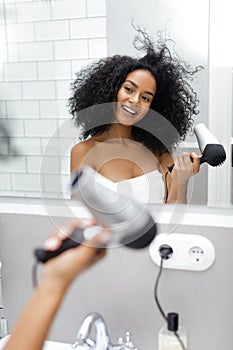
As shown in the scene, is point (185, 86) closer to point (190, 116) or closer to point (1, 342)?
point (190, 116)

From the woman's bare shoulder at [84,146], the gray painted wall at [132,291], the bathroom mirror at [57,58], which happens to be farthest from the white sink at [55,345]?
the woman's bare shoulder at [84,146]

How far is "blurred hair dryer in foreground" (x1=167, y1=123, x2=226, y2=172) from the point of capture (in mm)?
1031

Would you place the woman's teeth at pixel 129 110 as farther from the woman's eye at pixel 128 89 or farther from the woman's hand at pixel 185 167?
the woman's hand at pixel 185 167

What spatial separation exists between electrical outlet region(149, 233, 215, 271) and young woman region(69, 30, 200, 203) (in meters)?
0.09

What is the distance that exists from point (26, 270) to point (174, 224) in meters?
0.42

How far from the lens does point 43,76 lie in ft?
3.64

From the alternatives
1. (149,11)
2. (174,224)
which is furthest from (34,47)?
(174,224)

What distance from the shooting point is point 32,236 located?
1177 mm

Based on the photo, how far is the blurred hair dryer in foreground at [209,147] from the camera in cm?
103

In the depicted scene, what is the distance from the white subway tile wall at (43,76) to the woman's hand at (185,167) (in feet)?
0.85

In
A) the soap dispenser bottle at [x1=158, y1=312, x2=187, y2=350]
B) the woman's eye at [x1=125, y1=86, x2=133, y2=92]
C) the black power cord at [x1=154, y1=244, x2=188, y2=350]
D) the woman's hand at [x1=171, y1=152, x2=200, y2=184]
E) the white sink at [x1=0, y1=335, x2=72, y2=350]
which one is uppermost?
the woman's eye at [x1=125, y1=86, x2=133, y2=92]

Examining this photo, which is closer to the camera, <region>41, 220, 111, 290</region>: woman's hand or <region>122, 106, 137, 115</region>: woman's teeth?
<region>41, 220, 111, 290</region>: woman's hand

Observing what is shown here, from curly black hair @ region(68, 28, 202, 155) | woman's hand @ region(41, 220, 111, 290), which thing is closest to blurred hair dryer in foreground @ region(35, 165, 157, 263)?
woman's hand @ region(41, 220, 111, 290)

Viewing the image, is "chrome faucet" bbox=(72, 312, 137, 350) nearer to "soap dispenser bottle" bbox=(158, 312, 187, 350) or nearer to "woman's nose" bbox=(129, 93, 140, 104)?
"soap dispenser bottle" bbox=(158, 312, 187, 350)
